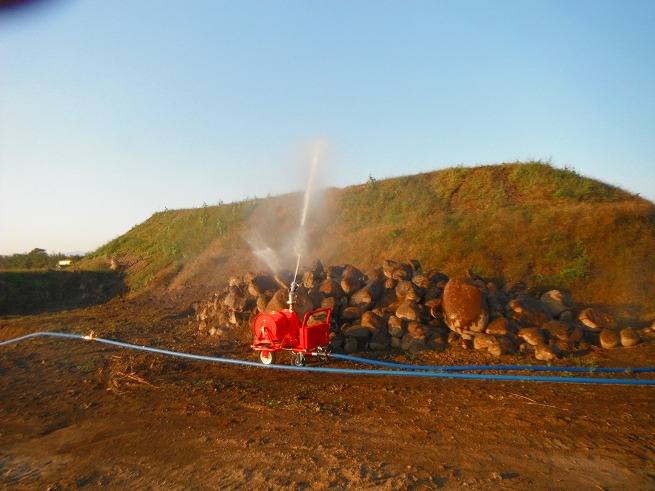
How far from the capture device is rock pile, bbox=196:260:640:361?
9852mm

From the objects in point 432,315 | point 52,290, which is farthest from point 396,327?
point 52,290

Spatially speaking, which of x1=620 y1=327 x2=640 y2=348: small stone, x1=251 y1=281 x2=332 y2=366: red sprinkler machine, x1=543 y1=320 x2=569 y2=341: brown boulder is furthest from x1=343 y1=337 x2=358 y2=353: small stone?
x1=620 y1=327 x2=640 y2=348: small stone

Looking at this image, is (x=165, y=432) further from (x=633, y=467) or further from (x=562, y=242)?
(x=562, y=242)

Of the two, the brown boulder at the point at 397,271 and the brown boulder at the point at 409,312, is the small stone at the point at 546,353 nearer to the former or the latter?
the brown boulder at the point at 409,312

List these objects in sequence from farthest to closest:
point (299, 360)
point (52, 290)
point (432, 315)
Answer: point (52, 290)
point (432, 315)
point (299, 360)

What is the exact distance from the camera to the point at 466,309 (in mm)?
10102

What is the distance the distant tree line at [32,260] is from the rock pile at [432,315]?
27.6m

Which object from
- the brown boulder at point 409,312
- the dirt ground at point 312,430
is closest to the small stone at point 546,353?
the dirt ground at point 312,430

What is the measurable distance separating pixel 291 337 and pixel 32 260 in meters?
32.8

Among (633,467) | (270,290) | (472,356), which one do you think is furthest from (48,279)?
(633,467)

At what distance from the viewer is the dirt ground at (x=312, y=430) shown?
4.43 m

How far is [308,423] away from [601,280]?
10.6 m

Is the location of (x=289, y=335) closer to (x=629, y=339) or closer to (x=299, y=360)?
(x=299, y=360)

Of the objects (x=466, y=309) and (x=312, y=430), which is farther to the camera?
(x=466, y=309)
